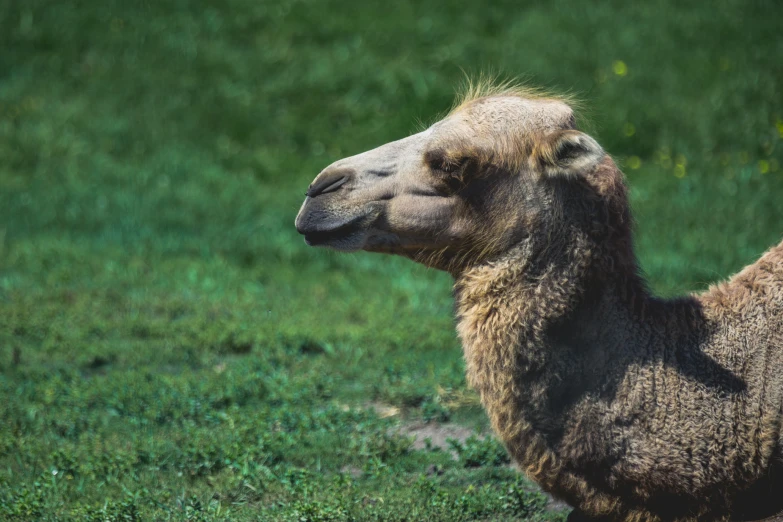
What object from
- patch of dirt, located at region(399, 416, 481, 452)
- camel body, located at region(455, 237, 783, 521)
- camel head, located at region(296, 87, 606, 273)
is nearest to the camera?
camel body, located at region(455, 237, 783, 521)

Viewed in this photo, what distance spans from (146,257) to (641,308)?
697cm

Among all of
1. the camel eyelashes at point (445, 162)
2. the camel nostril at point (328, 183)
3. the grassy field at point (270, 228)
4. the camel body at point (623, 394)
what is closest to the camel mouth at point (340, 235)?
the camel nostril at point (328, 183)

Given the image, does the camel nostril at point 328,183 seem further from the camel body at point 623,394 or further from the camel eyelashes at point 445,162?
the camel body at point 623,394

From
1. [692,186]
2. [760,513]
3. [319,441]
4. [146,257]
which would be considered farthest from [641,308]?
[692,186]

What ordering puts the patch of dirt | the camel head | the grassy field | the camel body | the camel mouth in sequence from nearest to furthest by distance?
the camel body, the camel head, the camel mouth, the grassy field, the patch of dirt

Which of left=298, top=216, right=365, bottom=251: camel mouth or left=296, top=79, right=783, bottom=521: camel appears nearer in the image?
left=296, top=79, right=783, bottom=521: camel

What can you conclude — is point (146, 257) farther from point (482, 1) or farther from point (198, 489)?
point (482, 1)

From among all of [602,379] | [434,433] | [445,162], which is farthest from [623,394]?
[434,433]

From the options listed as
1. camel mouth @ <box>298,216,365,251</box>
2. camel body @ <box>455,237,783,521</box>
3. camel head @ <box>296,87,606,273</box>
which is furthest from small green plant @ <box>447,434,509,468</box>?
camel mouth @ <box>298,216,365,251</box>

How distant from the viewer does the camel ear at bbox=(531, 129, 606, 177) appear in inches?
157

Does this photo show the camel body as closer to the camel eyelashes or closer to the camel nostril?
the camel eyelashes

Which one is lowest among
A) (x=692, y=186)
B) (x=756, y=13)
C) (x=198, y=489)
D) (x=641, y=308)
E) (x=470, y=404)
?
(x=198, y=489)

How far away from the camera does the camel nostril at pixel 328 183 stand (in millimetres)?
4277

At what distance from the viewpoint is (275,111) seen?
1323 centimetres
